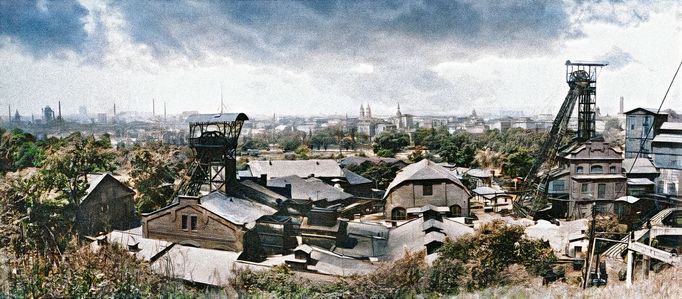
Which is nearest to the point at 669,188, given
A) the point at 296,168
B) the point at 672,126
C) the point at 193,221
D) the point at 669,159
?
the point at 669,159

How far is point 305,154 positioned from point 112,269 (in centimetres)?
181

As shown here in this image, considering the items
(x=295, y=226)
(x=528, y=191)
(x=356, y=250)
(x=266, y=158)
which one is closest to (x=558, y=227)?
(x=528, y=191)

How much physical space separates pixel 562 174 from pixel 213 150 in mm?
2873

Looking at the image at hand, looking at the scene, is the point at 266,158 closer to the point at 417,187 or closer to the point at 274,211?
the point at 274,211

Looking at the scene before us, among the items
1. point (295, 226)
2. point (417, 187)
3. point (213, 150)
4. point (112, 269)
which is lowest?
point (112, 269)

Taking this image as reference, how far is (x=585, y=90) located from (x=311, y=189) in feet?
7.93

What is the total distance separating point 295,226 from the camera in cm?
465

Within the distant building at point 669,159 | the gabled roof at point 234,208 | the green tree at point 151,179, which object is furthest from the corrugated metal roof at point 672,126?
the green tree at point 151,179

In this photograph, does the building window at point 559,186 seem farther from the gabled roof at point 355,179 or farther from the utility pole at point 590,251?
the gabled roof at point 355,179

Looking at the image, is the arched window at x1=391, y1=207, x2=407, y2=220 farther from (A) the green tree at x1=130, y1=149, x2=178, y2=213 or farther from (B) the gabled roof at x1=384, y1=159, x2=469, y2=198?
(A) the green tree at x1=130, y1=149, x2=178, y2=213

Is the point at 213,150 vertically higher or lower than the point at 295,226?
higher

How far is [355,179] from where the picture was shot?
16.0 ft

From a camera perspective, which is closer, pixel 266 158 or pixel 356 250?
pixel 356 250

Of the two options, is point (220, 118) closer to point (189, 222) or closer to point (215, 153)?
point (215, 153)
